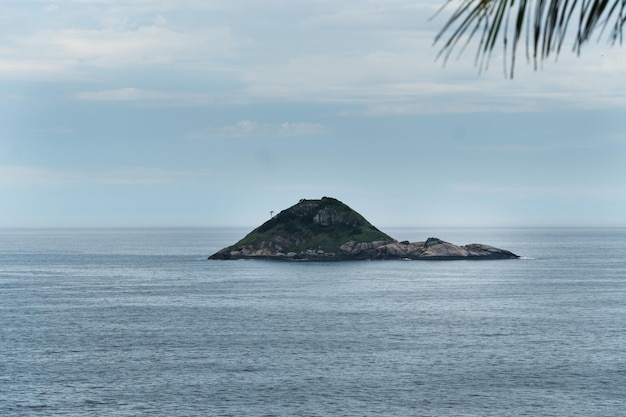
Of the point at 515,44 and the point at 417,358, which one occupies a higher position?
the point at 515,44

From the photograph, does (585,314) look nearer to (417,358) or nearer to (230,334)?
(417,358)

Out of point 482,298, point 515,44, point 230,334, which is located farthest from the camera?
point 482,298

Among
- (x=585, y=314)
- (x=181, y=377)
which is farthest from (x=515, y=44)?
(x=585, y=314)

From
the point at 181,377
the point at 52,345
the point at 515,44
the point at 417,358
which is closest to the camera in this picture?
the point at 515,44

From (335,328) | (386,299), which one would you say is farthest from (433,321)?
(386,299)

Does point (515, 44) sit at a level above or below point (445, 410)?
above

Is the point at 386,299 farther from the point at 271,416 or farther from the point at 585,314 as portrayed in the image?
the point at 271,416

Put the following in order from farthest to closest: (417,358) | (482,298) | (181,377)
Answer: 1. (482,298)
2. (417,358)
3. (181,377)

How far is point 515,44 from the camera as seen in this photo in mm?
6766

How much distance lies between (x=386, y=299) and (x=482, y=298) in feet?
79.4

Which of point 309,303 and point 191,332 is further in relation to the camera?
point 309,303

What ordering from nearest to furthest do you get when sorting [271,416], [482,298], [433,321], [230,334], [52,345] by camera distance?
[271,416] → [52,345] → [230,334] → [433,321] → [482,298]

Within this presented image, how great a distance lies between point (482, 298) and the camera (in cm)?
19912

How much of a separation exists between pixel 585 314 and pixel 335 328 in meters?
50.7
